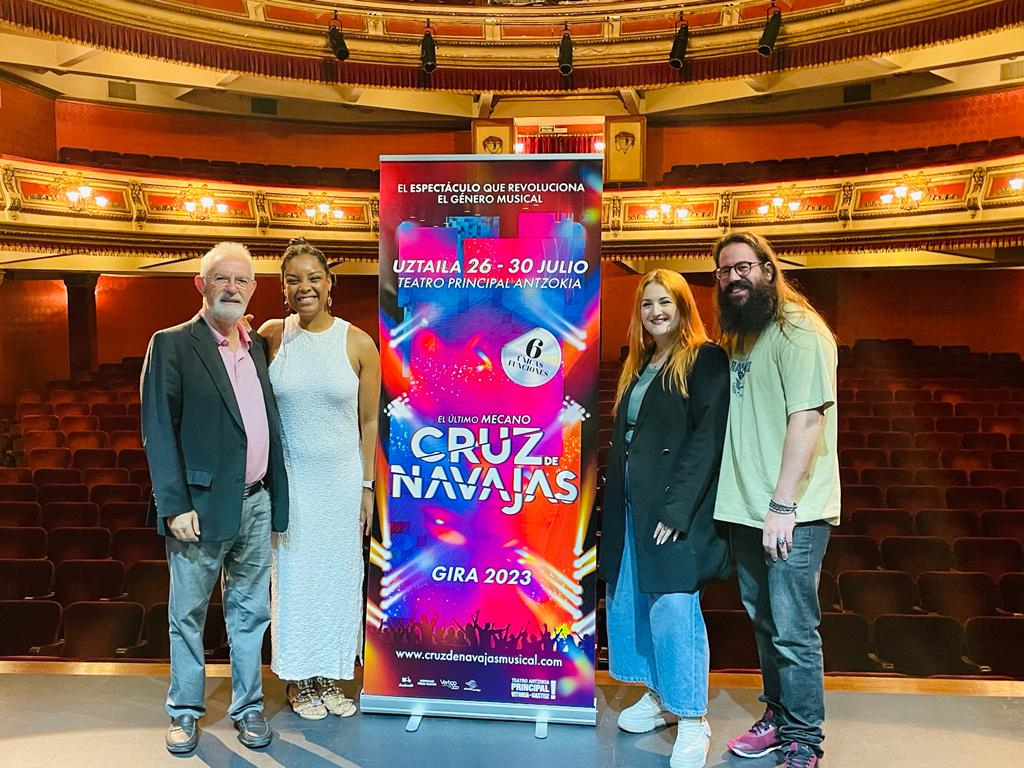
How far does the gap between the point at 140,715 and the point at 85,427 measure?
6266 millimetres

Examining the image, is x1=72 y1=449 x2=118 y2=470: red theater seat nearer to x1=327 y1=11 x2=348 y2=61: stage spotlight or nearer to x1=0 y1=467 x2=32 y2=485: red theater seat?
x1=0 y1=467 x2=32 y2=485: red theater seat

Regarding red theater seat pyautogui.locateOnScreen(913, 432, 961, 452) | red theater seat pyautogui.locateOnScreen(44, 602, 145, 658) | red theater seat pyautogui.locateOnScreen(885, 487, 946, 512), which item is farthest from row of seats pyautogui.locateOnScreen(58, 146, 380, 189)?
red theater seat pyautogui.locateOnScreen(44, 602, 145, 658)

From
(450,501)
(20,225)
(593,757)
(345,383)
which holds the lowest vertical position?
(593,757)

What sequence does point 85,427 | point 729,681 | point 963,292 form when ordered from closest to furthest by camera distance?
1. point 729,681
2. point 85,427
3. point 963,292

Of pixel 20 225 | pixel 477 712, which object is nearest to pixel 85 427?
pixel 20 225

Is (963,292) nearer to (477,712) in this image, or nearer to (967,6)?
(967,6)

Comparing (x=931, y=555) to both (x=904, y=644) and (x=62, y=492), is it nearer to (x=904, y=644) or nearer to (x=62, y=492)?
(x=904, y=644)

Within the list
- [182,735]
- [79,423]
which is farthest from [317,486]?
[79,423]

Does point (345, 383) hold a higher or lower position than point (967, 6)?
lower

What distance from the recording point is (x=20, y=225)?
30.3 feet

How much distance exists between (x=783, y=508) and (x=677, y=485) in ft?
0.92

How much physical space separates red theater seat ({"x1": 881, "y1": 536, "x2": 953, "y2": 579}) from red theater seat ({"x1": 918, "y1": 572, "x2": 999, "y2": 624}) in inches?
18.2

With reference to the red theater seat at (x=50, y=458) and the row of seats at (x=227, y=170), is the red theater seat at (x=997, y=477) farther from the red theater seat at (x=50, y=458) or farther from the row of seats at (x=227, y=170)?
the row of seats at (x=227, y=170)

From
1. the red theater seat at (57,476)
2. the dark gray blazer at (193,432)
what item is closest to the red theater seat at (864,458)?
the dark gray blazer at (193,432)
